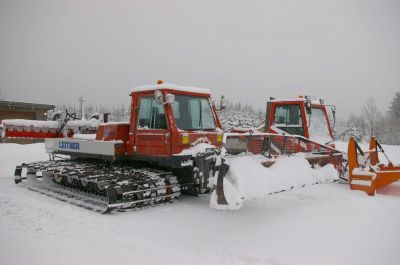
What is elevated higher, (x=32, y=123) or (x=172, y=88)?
(x=172, y=88)

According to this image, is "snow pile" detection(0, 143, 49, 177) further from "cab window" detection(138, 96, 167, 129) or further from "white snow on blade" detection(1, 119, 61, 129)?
"cab window" detection(138, 96, 167, 129)

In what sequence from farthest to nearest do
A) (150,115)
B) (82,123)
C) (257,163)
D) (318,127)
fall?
(82,123), (318,127), (150,115), (257,163)

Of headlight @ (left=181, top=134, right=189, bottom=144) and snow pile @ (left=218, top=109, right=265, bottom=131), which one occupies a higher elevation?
snow pile @ (left=218, top=109, right=265, bottom=131)

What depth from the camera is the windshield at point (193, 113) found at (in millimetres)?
7633

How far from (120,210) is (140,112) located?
2.35 metres

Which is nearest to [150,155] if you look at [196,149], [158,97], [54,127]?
[196,149]

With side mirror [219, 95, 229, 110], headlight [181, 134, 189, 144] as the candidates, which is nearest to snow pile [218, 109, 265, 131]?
side mirror [219, 95, 229, 110]

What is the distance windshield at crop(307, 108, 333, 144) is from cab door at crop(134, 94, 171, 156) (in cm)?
483

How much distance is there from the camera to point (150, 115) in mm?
7809

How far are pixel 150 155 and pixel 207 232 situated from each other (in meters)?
2.68

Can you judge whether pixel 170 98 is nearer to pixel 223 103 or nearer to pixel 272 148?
pixel 223 103

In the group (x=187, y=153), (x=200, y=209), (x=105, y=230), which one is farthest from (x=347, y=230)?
(x=105, y=230)

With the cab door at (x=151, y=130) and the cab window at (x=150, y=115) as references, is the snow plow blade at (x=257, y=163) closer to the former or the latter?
the cab door at (x=151, y=130)

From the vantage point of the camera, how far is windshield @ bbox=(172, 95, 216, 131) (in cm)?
763
